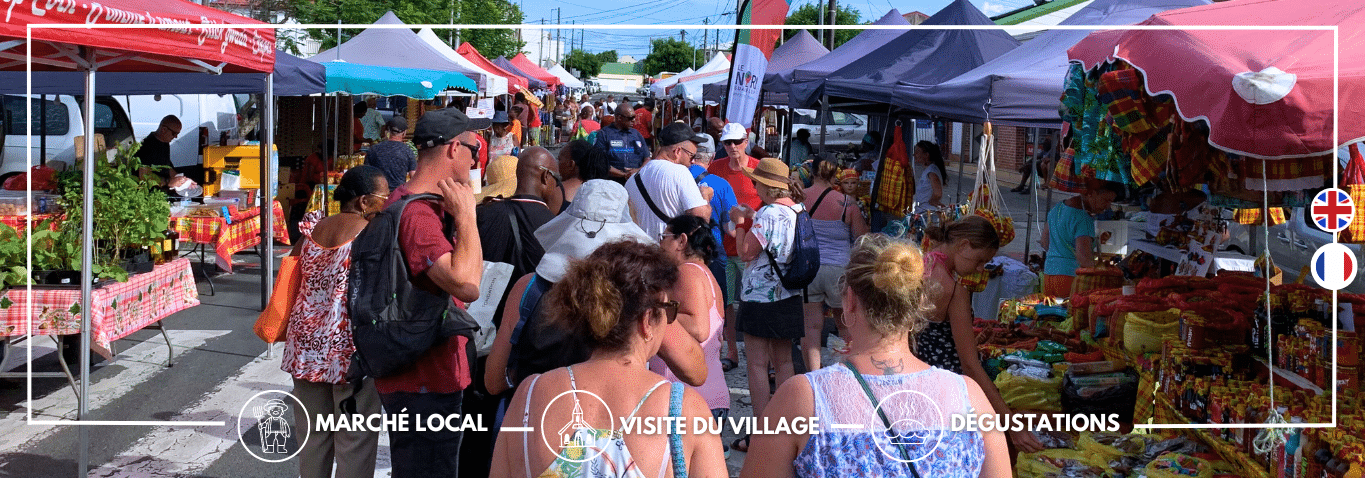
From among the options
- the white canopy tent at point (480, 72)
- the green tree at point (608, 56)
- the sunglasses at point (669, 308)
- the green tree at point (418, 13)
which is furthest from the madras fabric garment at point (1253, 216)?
the green tree at point (608, 56)

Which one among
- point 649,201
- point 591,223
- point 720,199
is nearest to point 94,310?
point 649,201

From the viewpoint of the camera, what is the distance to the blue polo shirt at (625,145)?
11.1m

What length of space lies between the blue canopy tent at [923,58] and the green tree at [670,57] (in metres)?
80.7

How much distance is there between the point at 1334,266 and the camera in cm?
377

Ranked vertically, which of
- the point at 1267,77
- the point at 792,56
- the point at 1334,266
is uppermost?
the point at 792,56

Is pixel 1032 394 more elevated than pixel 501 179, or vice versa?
pixel 501 179

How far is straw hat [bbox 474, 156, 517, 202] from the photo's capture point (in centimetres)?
543

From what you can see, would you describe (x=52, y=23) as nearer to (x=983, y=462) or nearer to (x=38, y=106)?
(x=983, y=462)

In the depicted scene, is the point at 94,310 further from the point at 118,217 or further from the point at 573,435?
the point at 573,435

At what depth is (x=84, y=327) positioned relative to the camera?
535 cm

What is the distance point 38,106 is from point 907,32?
10819 mm

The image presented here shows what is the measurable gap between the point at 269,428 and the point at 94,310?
1.23 metres

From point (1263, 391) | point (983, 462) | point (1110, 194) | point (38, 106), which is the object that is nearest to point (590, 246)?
point (983, 462)

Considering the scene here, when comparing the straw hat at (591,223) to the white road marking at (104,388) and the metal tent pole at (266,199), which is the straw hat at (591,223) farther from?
the metal tent pole at (266,199)
